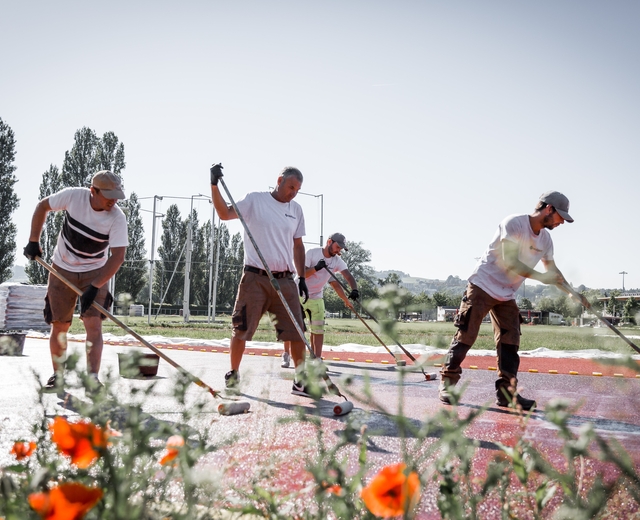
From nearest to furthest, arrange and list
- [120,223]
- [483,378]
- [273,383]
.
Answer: [120,223]
[273,383]
[483,378]

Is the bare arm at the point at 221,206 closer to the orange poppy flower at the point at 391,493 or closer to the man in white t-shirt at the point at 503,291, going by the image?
the man in white t-shirt at the point at 503,291

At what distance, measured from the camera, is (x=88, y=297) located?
16.4ft

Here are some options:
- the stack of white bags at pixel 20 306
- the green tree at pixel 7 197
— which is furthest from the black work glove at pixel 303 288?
the green tree at pixel 7 197

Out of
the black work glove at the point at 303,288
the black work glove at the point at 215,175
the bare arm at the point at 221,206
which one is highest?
the black work glove at the point at 215,175

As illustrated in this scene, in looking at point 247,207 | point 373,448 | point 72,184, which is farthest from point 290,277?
point 72,184

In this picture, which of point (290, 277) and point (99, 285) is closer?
point (99, 285)

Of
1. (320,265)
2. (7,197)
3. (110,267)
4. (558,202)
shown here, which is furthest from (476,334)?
(7,197)

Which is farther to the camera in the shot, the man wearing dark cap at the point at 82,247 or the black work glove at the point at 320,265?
the black work glove at the point at 320,265

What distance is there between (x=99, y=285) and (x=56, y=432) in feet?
14.6

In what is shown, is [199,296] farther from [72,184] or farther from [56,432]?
[56,432]

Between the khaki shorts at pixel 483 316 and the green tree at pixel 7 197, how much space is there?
3590 cm

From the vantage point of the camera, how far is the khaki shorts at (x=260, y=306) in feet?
17.8

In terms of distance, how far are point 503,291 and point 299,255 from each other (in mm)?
1940

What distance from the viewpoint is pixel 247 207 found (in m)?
5.75
